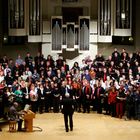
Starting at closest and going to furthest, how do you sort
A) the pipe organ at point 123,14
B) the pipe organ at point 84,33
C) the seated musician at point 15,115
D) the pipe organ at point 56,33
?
the seated musician at point 15,115 < the pipe organ at point 123,14 < the pipe organ at point 84,33 < the pipe organ at point 56,33

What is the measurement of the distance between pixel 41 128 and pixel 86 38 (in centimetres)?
769

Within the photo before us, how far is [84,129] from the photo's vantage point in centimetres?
1714

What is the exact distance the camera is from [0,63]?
22.3 metres

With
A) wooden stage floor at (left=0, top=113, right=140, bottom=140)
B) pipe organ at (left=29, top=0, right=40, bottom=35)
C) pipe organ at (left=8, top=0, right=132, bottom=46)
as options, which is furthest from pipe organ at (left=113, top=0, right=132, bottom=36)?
wooden stage floor at (left=0, top=113, right=140, bottom=140)

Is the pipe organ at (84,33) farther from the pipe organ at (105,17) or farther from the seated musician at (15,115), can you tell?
the seated musician at (15,115)

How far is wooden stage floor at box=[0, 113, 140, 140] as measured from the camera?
52.3 feet

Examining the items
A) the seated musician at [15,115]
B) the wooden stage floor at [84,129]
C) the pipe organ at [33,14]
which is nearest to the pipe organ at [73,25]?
the pipe organ at [33,14]

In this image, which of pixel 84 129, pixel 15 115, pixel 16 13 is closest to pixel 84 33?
pixel 16 13

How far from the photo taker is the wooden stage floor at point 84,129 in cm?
1593

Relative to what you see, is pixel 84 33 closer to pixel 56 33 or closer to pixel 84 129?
pixel 56 33

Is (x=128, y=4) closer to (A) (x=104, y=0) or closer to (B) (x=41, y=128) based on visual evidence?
(A) (x=104, y=0)

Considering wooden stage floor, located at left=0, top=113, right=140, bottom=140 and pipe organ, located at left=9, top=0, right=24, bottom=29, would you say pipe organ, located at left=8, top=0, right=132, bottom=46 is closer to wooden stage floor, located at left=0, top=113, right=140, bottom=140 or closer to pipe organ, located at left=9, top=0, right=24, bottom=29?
pipe organ, located at left=9, top=0, right=24, bottom=29

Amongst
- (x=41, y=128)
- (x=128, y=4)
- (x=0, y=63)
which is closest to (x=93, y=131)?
(x=41, y=128)

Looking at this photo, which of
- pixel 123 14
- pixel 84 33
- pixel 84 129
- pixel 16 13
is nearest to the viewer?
pixel 84 129
